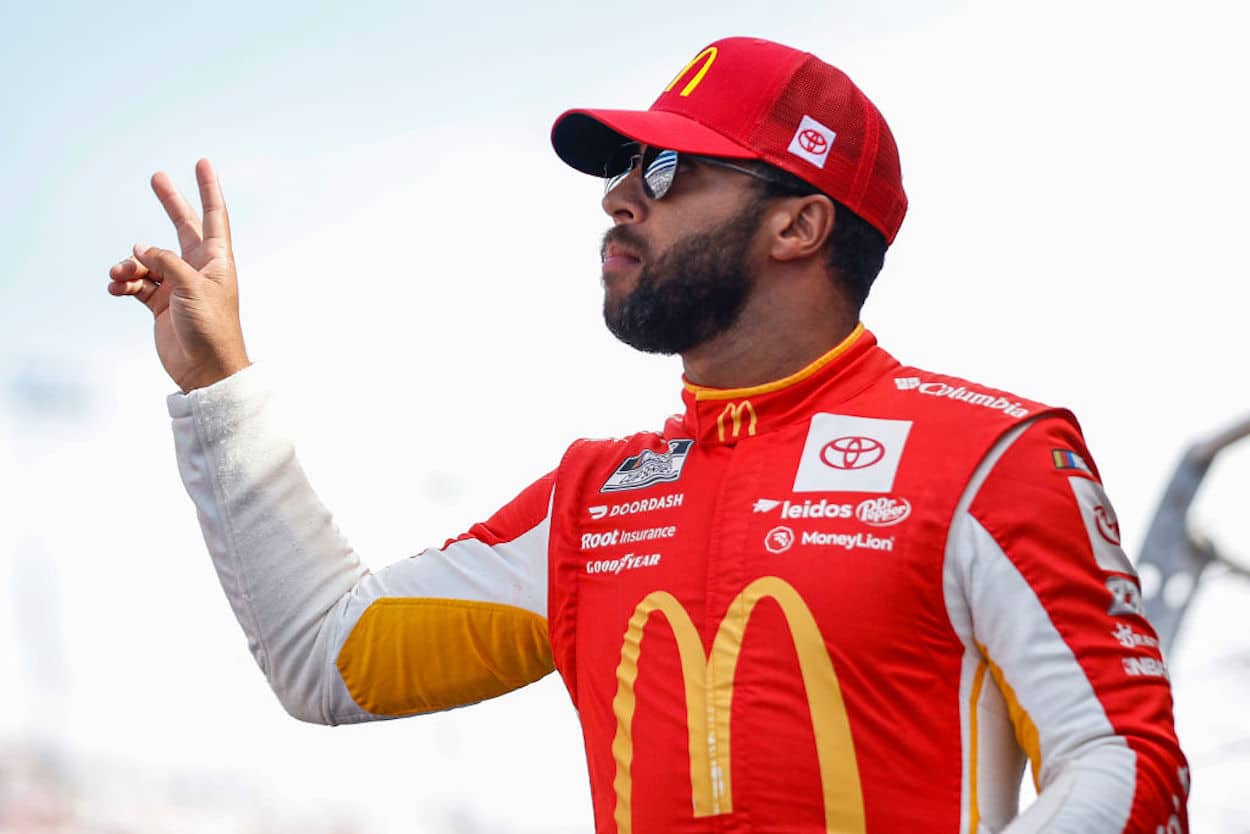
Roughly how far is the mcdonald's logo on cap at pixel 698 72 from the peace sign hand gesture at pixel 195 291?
87 centimetres

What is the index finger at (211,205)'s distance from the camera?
2.65m

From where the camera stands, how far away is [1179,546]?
194 inches

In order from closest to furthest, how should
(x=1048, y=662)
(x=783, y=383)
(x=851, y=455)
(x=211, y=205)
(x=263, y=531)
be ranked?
(x=1048, y=662)
(x=851, y=455)
(x=783, y=383)
(x=263, y=531)
(x=211, y=205)

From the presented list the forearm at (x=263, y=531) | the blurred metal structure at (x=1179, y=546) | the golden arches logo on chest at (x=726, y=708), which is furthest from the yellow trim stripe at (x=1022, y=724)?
the blurred metal structure at (x=1179, y=546)

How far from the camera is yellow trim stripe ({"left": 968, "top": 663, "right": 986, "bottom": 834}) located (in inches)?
81.7

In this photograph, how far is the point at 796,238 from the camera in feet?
8.53

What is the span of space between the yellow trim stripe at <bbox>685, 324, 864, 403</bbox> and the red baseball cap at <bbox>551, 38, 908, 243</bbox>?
0.28m

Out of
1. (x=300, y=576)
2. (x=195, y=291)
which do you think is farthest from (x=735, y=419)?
(x=195, y=291)

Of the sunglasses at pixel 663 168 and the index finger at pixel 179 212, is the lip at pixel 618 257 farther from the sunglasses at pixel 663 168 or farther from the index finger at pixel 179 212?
the index finger at pixel 179 212

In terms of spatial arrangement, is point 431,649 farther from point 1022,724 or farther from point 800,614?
point 1022,724

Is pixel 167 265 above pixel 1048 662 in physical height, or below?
above

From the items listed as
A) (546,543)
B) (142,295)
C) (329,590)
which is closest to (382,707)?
(329,590)

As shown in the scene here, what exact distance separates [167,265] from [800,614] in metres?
1.24

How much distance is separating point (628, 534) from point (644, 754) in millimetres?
390
